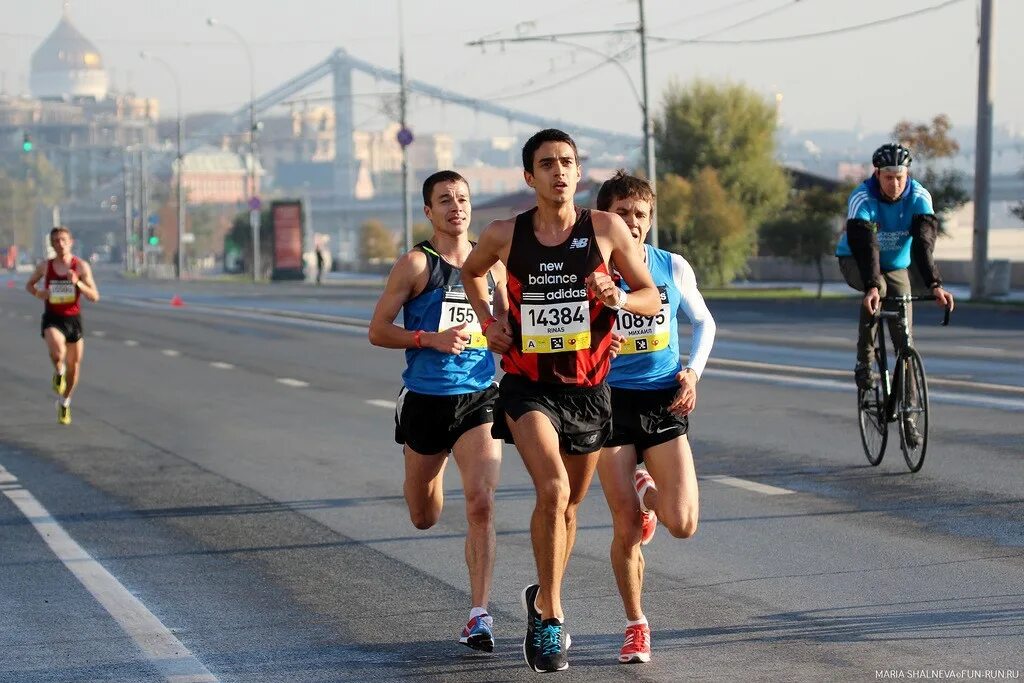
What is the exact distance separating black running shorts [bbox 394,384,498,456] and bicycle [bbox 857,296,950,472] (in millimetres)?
4104

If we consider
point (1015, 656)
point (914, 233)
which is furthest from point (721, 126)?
point (1015, 656)

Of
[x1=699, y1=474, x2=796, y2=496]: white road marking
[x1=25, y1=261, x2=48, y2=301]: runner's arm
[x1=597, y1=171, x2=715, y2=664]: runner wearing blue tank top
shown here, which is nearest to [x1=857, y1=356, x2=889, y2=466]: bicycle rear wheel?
[x1=699, y1=474, x2=796, y2=496]: white road marking

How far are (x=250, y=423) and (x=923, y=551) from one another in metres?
8.80

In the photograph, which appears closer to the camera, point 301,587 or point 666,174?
point 301,587

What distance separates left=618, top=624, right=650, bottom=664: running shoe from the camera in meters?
6.54

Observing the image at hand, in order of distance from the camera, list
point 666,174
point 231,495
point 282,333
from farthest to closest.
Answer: point 666,174 < point 282,333 < point 231,495

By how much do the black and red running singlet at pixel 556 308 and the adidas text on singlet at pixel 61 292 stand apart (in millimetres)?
11468

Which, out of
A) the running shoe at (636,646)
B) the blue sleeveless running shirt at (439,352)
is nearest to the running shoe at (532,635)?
the running shoe at (636,646)

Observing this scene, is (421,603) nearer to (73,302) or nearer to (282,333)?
(73,302)

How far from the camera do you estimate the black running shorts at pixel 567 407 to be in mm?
6527

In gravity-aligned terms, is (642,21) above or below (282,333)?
above

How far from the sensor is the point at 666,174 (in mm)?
68500

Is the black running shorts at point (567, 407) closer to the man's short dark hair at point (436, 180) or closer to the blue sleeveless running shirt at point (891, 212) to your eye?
the man's short dark hair at point (436, 180)

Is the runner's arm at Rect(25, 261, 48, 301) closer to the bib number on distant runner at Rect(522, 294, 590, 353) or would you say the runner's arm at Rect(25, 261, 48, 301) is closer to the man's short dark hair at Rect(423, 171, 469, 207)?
the man's short dark hair at Rect(423, 171, 469, 207)
